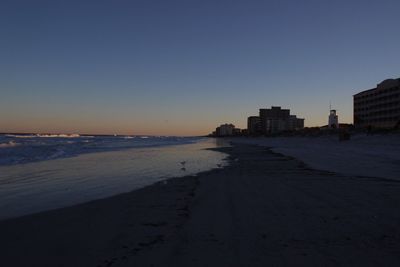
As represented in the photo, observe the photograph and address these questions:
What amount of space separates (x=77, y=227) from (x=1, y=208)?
2724 mm

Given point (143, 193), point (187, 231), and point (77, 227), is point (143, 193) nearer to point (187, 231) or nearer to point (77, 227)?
point (77, 227)

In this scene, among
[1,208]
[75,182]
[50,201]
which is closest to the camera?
[1,208]

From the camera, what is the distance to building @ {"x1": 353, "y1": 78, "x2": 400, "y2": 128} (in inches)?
3371

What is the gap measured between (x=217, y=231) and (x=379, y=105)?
3909 inches

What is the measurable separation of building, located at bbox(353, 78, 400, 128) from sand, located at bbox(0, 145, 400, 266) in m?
78.5

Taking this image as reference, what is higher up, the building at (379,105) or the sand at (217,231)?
the building at (379,105)

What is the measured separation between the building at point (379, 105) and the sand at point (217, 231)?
78.5 meters

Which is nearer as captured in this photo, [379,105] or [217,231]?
[217,231]

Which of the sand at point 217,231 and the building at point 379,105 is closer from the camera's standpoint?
the sand at point 217,231

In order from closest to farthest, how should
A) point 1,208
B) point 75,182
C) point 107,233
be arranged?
point 107,233
point 1,208
point 75,182

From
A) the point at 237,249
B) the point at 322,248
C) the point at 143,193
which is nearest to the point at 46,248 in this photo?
the point at 237,249

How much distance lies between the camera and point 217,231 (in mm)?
5723

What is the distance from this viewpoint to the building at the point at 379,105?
281 feet

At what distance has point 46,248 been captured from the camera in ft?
16.6
